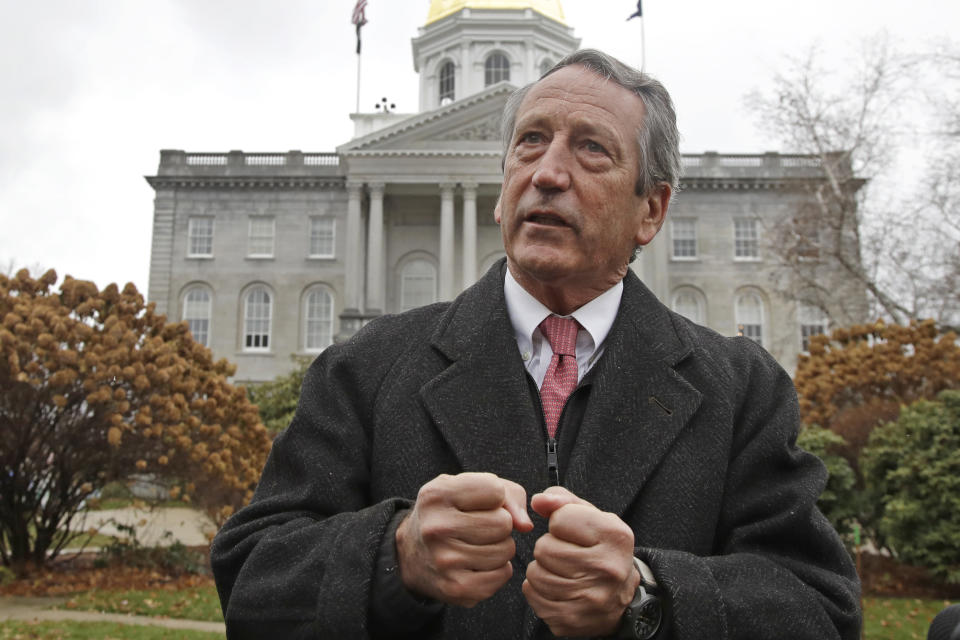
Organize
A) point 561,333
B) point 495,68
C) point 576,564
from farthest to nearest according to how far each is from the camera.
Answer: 1. point 495,68
2. point 561,333
3. point 576,564

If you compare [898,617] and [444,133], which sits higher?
[444,133]

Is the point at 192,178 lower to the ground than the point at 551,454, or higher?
higher

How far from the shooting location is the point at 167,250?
129 ft

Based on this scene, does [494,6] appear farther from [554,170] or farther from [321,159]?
[554,170]

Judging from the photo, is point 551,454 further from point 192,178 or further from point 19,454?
point 192,178

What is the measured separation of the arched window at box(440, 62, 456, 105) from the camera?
4588cm

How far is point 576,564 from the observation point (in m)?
1.30

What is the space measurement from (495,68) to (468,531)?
45919 millimetres

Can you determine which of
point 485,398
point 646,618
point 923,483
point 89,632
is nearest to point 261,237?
point 89,632

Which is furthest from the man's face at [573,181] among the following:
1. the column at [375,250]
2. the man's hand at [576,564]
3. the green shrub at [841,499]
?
the column at [375,250]

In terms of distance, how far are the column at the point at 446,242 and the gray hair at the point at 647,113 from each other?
33018 millimetres

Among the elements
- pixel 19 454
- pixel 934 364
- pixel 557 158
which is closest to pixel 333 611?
pixel 557 158

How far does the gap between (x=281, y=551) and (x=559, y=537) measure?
62cm

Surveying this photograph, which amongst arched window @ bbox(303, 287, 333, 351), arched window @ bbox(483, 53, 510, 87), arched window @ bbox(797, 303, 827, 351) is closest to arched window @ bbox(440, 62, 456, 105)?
arched window @ bbox(483, 53, 510, 87)
